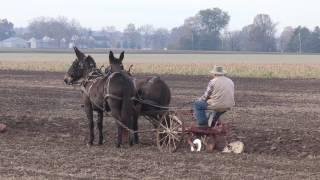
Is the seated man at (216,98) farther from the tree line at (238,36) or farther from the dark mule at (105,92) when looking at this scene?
the tree line at (238,36)

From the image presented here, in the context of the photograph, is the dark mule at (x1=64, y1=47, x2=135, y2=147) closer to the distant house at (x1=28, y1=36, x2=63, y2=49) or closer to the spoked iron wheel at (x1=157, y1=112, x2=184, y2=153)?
the spoked iron wheel at (x1=157, y1=112, x2=184, y2=153)

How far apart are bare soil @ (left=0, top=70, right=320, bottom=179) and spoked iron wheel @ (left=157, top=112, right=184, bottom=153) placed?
0.63 ft

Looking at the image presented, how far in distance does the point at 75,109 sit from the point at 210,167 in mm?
10751

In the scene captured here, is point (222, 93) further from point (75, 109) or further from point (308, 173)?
point (75, 109)

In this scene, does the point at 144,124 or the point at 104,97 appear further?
the point at 144,124

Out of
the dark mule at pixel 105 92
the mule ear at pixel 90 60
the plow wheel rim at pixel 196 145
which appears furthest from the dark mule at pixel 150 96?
the plow wheel rim at pixel 196 145

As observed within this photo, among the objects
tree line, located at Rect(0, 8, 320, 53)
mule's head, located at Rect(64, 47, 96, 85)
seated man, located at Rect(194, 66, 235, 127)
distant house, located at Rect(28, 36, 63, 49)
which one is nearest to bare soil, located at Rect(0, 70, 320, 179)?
seated man, located at Rect(194, 66, 235, 127)

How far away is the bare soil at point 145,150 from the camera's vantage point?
977 centimetres

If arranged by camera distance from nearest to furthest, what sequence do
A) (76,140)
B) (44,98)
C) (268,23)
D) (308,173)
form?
(308,173), (76,140), (44,98), (268,23)

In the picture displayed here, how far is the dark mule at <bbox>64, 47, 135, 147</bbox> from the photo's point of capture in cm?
1259

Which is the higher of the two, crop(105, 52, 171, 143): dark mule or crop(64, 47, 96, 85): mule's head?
crop(64, 47, 96, 85): mule's head

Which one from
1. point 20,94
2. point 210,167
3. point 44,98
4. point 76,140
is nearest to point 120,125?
point 76,140

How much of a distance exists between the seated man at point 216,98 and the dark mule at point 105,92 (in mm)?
1462

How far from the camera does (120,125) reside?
41.5ft
